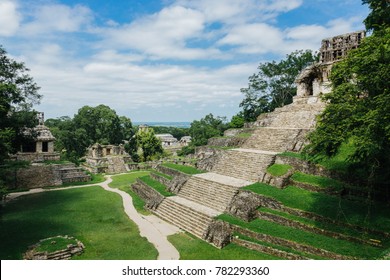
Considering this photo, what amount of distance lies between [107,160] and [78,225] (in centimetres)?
2235

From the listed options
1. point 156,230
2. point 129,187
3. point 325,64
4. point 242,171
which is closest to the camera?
point 156,230

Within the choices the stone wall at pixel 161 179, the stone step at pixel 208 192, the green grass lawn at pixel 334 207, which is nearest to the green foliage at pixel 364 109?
the green grass lawn at pixel 334 207

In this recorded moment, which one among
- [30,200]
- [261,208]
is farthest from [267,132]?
[30,200]

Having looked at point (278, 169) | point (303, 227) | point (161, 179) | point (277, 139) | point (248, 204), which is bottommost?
point (303, 227)

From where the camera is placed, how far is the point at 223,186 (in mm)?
16234

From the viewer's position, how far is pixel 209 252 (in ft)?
37.3

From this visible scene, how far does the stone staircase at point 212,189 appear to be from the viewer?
15.2 meters

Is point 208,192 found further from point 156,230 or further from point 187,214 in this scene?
point 156,230

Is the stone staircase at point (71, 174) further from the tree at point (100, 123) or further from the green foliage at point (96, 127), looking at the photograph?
the tree at point (100, 123)

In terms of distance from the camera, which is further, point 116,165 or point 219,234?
point 116,165

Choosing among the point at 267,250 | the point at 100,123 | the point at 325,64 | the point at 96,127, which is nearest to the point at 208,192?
the point at 267,250

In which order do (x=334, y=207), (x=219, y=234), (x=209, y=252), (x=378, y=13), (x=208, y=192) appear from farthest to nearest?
1. (x=378, y=13)
2. (x=208, y=192)
3. (x=219, y=234)
4. (x=334, y=207)
5. (x=209, y=252)

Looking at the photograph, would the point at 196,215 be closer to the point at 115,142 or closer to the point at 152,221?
the point at 152,221

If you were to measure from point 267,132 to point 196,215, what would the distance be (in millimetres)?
10970
